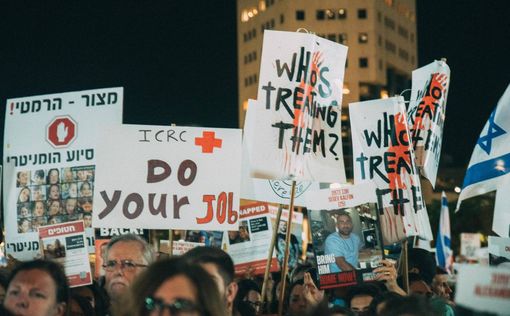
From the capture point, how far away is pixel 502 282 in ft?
7.89

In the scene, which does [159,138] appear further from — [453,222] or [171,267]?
[453,222]

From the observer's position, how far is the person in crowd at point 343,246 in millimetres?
7344

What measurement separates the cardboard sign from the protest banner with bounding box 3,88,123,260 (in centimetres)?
326

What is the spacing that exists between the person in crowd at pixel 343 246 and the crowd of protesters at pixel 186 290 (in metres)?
0.24

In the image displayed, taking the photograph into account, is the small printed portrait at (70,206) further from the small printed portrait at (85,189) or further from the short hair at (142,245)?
the short hair at (142,245)

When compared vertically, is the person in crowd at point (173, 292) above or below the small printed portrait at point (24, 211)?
below

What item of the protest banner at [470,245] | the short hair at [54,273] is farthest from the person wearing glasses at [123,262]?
the protest banner at [470,245]

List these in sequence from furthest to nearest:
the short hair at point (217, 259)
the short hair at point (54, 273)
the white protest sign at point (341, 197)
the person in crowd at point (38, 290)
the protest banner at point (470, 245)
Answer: the protest banner at point (470, 245) → the white protest sign at point (341, 197) → the short hair at point (217, 259) → the short hair at point (54, 273) → the person in crowd at point (38, 290)

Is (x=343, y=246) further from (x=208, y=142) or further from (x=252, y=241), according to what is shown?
(x=252, y=241)

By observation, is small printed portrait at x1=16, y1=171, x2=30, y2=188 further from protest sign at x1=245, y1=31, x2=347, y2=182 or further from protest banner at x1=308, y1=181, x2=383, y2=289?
protest banner at x1=308, y1=181, x2=383, y2=289

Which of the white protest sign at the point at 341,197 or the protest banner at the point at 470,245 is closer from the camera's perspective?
the white protest sign at the point at 341,197

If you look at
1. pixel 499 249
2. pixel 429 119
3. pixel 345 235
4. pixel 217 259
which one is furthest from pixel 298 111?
pixel 217 259

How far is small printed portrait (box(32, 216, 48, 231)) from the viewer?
373 inches

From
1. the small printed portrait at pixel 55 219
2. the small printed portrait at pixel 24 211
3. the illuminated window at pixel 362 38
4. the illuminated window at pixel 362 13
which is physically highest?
the illuminated window at pixel 362 13
